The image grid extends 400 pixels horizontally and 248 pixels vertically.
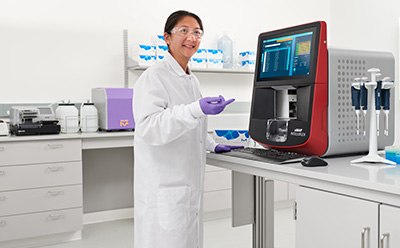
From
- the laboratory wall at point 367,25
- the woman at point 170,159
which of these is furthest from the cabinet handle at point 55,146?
the laboratory wall at point 367,25

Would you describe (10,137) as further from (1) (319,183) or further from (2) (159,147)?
(1) (319,183)

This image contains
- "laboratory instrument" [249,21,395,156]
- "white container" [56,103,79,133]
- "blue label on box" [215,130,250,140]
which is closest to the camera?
"laboratory instrument" [249,21,395,156]

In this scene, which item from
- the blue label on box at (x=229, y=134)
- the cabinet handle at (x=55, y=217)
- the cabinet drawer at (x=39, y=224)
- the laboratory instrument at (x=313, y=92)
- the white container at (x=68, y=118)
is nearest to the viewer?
the laboratory instrument at (x=313, y=92)

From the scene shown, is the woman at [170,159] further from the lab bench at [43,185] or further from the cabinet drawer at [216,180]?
the cabinet drawer at [216,180]

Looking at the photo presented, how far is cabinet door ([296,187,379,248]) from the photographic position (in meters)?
1.31

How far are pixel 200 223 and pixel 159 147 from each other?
1.41 feet

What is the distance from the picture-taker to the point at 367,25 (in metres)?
4.74

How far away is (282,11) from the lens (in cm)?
487

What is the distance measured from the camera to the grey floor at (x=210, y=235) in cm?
320

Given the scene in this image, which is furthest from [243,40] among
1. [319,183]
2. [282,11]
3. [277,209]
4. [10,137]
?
[319,183]

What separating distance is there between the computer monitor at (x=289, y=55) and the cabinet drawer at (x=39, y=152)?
173cm

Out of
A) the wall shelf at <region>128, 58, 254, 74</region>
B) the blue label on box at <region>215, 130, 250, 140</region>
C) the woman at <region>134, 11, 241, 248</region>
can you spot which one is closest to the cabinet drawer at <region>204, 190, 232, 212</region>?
the wall shelf at <region>128, 58, 254, 74</region>

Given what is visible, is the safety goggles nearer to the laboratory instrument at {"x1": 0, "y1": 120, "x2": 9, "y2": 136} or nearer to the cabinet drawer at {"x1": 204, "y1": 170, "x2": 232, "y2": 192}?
the laboratory instrument at {"x1": 0, "y1": 120, "x2": 9, "y2": 136}

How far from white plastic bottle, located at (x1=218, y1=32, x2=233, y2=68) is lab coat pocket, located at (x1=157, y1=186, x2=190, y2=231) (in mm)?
2593
